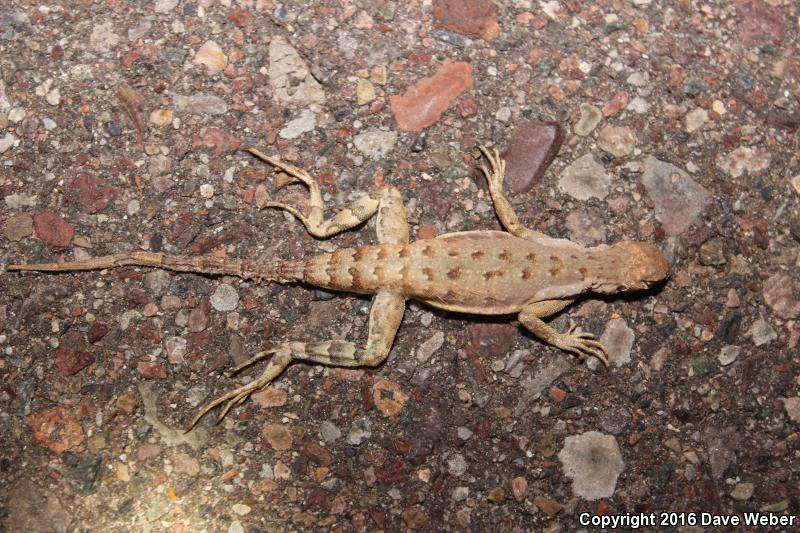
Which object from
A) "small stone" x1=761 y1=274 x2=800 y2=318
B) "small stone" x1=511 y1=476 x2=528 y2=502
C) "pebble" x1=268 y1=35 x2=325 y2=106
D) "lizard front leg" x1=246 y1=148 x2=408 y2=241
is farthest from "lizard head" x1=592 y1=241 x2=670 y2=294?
"pebble" x1=268 y1=35 x2=325 y2=106

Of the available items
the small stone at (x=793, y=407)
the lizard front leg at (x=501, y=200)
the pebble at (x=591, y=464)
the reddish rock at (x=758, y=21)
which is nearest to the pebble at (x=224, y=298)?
the lizard front leg at (x=501, y=200)

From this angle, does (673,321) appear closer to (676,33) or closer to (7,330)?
(676,33)

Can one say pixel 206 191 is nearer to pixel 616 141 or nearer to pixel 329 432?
pixel 329 432

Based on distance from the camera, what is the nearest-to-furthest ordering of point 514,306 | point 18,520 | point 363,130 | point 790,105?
point 18,520 < point 514,306 < point 363,130 < point 790,105

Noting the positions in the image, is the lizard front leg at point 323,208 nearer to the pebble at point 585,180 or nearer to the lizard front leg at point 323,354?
the lizard front leg at point 323,354

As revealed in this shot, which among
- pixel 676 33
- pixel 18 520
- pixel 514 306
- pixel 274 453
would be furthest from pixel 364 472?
pixel 676 33

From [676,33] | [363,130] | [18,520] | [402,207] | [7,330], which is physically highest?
[676,33]

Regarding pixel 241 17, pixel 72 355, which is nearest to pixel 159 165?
pixel 241 17
